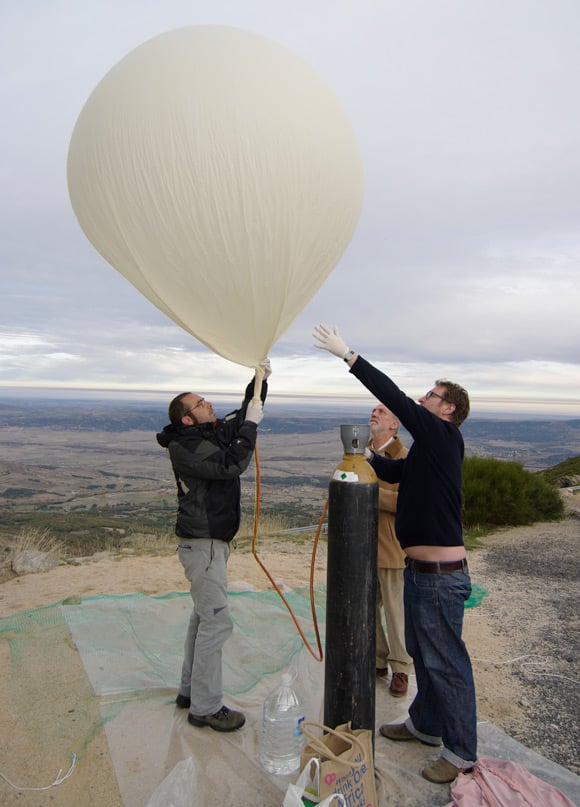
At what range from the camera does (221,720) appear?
10.7ft

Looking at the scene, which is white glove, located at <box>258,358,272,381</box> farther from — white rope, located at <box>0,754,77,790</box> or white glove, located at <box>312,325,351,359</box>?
white rope, located at <box>0,754,77,790</box>

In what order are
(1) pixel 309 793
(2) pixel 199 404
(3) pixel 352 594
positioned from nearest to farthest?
(1) pixel 309 793 → (3) pixel 352 594 → (2) pixel 199 404

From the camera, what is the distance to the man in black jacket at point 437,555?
9.30 ft

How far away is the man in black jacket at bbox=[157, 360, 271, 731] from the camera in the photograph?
10.5 ft

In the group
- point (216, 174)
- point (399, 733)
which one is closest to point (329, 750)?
point (399, 733)

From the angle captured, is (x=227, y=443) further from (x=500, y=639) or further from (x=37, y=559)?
(x=37, y=559)

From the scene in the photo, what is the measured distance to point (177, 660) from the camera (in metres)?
4.14

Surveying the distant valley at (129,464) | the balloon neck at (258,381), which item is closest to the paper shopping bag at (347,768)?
the balloon neck at (258,381)

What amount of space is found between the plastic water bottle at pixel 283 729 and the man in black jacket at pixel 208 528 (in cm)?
31

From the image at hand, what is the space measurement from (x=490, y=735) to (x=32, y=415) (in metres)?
82.5

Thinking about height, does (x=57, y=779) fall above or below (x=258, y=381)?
below

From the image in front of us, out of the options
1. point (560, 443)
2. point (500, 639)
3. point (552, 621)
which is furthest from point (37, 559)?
point (560, 443)

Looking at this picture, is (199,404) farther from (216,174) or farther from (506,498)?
(506,498)

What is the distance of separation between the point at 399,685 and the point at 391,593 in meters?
0.59
